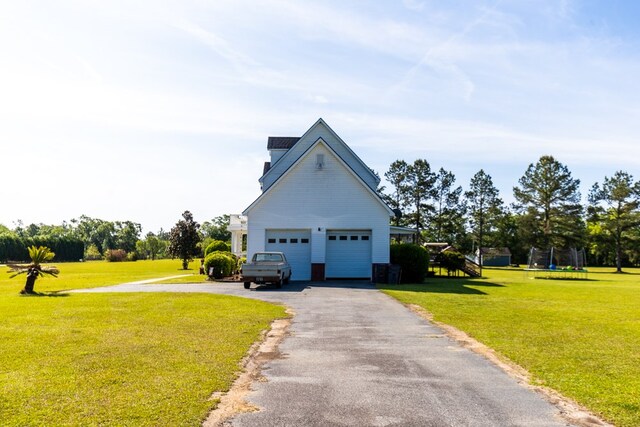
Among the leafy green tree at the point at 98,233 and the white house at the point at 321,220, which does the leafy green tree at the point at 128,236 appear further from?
the white house at the point at 321,220

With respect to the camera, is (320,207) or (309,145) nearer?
(320,207)

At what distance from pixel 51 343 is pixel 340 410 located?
6.56m

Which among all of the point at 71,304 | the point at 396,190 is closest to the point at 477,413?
the point at 71,304

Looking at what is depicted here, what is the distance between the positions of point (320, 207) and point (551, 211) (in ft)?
169

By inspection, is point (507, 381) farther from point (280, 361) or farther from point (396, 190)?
point (396, 190)

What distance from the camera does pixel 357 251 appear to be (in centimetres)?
2947

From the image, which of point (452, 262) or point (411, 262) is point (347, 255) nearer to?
point (411, 262)

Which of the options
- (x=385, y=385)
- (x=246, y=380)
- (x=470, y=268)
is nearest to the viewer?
(x=385, y=385)

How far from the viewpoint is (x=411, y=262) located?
29.1m

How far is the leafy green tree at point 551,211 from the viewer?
68688mm

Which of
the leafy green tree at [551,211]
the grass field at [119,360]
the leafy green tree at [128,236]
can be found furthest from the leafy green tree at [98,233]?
the grass field at [119,360]

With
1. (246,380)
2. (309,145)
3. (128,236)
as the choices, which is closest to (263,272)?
(309,145)

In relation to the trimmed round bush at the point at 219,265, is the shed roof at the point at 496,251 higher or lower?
higher

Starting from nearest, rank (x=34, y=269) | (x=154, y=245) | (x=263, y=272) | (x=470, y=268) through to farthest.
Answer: (x=34, y=269)
(x=263, y=272)
(x=470, y=268)
(x=154, y=245)
